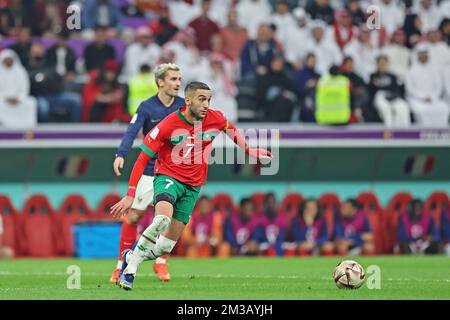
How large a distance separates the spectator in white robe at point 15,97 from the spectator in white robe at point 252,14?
5.00 m

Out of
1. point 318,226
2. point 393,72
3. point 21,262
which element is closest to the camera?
point 21,262

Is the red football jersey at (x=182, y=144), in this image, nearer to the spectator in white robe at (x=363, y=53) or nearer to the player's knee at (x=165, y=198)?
the player's knee at (x=165, y=198)

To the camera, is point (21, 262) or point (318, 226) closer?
point (21, 262)

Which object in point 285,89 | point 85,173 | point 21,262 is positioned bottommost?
point 21,262

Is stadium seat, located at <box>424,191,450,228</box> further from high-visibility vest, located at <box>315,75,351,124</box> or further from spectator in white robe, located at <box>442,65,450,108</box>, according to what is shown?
high-visibility vest, located at <box>315,75,351,124</box>

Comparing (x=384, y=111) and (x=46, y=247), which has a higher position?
(x=384, y=111)

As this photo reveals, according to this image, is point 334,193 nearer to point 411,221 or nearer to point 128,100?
point 411,221

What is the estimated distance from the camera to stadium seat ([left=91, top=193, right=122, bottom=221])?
72.0 feet

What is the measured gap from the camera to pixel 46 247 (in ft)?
70.9

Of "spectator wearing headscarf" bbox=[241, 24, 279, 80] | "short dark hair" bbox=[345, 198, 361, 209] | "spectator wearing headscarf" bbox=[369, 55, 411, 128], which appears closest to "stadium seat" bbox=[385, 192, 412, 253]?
"short dark hair" bbox=[345, 198, 361, 209]

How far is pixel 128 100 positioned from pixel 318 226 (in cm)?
412

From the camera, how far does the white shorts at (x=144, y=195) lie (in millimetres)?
13312

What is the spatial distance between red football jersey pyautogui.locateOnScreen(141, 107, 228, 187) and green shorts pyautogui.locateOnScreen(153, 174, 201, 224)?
0.06 metres

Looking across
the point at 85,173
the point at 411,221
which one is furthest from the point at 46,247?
the point at 411,221
